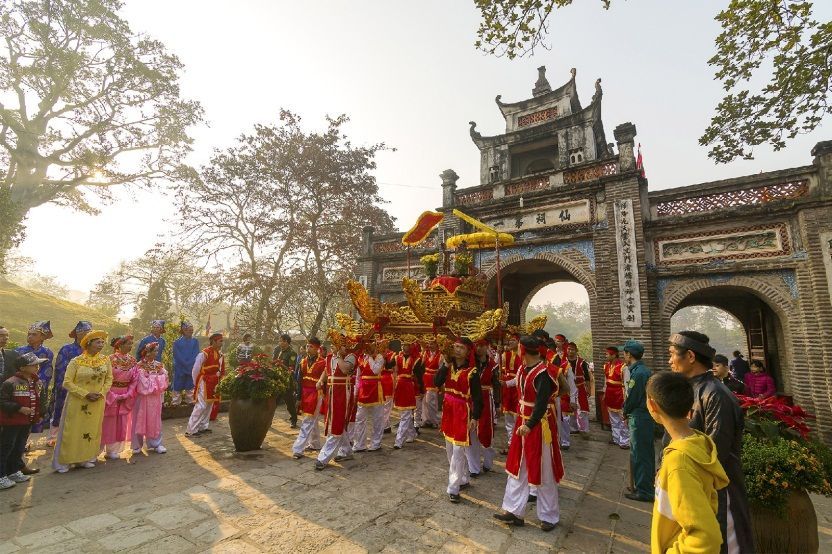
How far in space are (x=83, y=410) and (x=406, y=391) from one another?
5.40 meters

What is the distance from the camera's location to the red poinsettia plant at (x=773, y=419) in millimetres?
3600

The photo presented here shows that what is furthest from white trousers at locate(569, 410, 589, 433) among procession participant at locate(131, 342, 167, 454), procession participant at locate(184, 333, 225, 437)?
procession participant at locate(131, 342, 167, 454)

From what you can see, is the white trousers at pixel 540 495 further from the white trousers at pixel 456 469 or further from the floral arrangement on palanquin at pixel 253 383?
the floral arrangement on palanquin at pixel 253 383

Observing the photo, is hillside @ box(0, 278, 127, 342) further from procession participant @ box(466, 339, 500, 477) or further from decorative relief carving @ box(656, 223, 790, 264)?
decorative relief carving @ box(656, 223, 790, 264)

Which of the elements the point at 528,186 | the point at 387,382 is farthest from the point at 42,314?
the point at 528,186

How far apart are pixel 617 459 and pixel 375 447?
4475 mm

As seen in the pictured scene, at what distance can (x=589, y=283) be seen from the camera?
35.2 feet

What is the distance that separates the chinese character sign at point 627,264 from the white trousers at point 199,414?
10.2 meters

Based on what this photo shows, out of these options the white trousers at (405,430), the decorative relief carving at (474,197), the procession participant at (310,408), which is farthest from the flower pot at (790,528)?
the decorative relief carving at (474,197)

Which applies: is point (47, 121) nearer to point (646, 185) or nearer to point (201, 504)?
point (201, 504)

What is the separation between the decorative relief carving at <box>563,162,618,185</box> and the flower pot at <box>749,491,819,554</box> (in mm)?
Answer: 9084

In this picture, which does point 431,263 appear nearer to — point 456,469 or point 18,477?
point 456,469

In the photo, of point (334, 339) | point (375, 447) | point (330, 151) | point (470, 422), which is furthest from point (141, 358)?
point (330, 151)

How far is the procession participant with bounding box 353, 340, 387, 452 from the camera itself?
6867 millimetres
